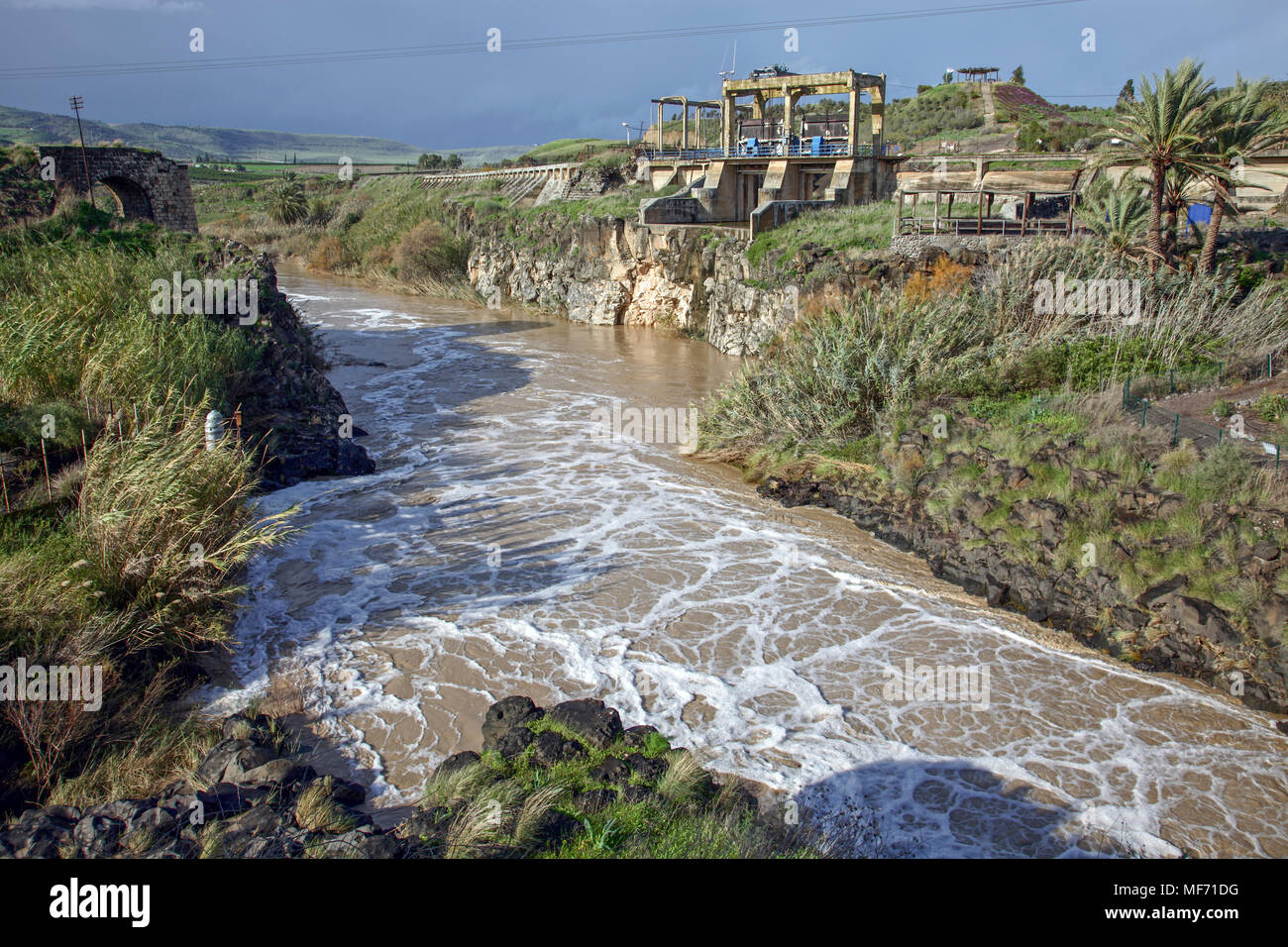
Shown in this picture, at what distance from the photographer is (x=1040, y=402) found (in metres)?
15.6

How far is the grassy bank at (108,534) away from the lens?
757 cm

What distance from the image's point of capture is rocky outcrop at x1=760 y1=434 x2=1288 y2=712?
10.2m

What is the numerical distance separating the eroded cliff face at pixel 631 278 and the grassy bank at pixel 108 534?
17.9 m

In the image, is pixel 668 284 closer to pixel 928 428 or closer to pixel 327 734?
pixel 928 428

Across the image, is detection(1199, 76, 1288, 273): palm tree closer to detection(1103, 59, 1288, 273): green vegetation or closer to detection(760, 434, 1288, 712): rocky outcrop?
detection(1103, 59, 1288, 273): green vegetation

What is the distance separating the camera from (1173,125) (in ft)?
56.2

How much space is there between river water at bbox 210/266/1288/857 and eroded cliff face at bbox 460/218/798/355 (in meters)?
12.3

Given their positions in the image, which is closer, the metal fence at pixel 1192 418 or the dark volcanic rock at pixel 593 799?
the dark volcanic rock at pixel 593 799

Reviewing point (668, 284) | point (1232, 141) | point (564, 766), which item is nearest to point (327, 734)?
point (564, 766)

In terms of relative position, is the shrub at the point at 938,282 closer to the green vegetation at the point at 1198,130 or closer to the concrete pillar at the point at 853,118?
the green vegetation at the point at 1198,130

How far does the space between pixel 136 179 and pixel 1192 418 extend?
33338mm

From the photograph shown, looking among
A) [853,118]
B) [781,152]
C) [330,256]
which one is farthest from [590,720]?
[330,256]

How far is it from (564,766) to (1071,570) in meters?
8.48

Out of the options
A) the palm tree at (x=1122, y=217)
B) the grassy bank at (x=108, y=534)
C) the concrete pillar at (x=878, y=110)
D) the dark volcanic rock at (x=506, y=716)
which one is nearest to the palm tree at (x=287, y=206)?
the concrete pillar at (x=878, y=110)
